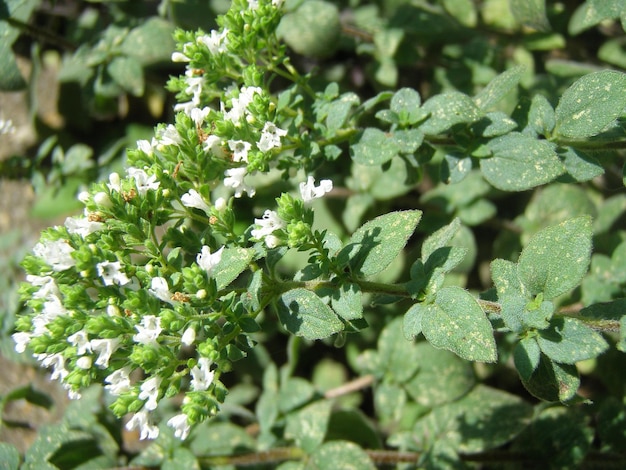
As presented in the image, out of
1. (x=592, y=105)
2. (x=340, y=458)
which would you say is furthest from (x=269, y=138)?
(x=340, y=458)

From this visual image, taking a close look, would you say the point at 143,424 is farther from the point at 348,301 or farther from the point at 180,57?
the point at 180,57

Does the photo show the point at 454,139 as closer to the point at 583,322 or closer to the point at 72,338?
the point at 583,322

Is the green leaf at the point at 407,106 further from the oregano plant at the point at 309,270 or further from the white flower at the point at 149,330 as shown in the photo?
the white flower at the point at 149,330

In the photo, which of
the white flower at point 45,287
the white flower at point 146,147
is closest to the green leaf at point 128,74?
the white flower at point 146,147

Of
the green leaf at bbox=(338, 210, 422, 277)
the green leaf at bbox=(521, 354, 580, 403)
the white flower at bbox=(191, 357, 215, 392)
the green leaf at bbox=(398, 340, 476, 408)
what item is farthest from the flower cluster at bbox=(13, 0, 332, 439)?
the green leaf at bbox=(398, 340, 476, 408)

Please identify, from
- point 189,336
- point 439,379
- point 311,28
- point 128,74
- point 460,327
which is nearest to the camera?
point 189,336

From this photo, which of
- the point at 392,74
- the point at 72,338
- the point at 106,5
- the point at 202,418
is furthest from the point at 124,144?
the point at 202,418

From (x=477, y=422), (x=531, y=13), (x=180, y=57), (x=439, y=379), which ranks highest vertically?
(x=180, y=57)
